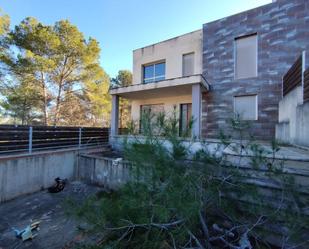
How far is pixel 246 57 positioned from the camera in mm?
8430

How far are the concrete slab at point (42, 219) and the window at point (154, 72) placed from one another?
741 cm

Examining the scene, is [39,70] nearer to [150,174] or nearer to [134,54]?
[134,54]

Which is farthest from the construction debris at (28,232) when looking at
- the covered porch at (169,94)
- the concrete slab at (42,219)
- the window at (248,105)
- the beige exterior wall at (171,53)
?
Result: the beige exterior wall at (171,53)

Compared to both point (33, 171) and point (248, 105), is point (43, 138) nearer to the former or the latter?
point (33, 171)

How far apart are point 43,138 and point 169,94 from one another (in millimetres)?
6076

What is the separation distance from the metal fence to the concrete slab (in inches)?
Answer: 66.2

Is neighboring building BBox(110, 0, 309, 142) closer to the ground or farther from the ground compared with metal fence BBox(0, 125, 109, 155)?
farther from the ground

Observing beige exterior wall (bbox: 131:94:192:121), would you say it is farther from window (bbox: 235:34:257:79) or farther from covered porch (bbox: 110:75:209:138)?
window (bbox: 235:34:257:79)

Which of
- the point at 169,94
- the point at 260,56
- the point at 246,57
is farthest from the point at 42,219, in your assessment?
the point at 260,56

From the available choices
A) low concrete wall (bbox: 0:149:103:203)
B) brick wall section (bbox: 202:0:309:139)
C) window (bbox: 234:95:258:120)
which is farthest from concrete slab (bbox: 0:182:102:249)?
window (bbox: 234:95:258:120)

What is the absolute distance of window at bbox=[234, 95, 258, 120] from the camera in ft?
26.6

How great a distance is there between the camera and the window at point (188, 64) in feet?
33.3

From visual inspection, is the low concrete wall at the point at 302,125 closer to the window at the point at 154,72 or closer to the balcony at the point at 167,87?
the balcony at the point at 167,87

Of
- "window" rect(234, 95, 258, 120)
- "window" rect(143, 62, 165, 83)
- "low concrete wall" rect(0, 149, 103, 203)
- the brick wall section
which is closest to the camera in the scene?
"low concrete wall" rect(0, 149, 103, 203)
